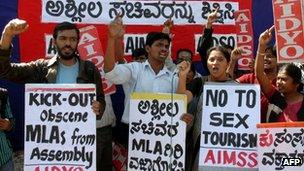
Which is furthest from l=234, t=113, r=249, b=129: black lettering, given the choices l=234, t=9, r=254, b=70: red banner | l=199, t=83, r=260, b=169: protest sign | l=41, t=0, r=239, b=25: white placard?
l=41, t=0, r=239, b=25: white placard

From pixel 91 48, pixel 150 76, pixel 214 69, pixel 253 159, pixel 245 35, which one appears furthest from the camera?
pixel 245 35

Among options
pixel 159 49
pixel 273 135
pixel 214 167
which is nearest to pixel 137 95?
pixel 159 49

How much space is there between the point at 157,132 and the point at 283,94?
1.08 metres

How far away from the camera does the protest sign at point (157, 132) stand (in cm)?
457

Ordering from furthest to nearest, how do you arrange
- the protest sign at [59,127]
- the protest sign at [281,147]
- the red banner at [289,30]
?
1. the red banner at [289,30]
2. the protest sign at [59,127]
3. the protest sign at [281,147]

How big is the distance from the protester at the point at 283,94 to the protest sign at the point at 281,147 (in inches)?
5.9

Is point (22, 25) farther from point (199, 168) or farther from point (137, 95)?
point (199, 168)

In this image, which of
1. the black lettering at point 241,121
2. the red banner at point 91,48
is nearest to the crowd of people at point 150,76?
the black lettering at point 241,121

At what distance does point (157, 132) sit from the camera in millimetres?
4621

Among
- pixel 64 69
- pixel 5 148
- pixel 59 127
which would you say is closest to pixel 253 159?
pixel 59 127

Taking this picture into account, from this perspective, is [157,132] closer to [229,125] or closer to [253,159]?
[229,125]

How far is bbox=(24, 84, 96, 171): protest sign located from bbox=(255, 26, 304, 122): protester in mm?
1415

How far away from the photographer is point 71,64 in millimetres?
4617

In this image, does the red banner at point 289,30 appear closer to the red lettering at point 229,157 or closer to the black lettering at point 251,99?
the black lettering at point 251,99
